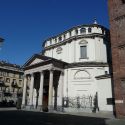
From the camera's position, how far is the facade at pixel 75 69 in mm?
33406

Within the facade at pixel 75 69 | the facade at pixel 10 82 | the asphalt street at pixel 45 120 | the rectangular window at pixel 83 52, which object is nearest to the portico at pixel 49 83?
the facade at pixel 75 69

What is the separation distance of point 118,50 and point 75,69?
13.9 metres

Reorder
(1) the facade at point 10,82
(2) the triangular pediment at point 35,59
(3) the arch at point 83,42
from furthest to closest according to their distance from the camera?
1. (1) the facade at point 10,82
2. (2) the triangular pediment at point 35,59
3. (3) the arch at point 83,42

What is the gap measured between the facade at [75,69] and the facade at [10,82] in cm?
1836

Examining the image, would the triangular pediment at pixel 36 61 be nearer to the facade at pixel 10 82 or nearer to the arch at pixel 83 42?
the arch at pixel 83 42

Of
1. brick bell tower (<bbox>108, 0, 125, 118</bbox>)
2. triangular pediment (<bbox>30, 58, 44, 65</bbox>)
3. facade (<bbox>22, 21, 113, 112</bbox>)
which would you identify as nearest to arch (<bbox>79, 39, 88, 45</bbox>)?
facade (<bbox>22, 21, 113, 112</bbox>)

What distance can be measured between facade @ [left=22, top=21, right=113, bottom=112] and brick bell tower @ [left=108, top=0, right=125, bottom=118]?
987 cm

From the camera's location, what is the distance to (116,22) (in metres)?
23.5

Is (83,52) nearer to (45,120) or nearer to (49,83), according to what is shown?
(49,83)

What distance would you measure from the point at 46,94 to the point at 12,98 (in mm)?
21686

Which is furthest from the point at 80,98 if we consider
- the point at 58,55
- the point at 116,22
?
the point at 116,22

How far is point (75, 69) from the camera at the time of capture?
3550 centimetres

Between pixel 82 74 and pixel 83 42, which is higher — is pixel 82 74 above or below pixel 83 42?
below

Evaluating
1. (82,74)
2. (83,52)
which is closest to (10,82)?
(83,52)
